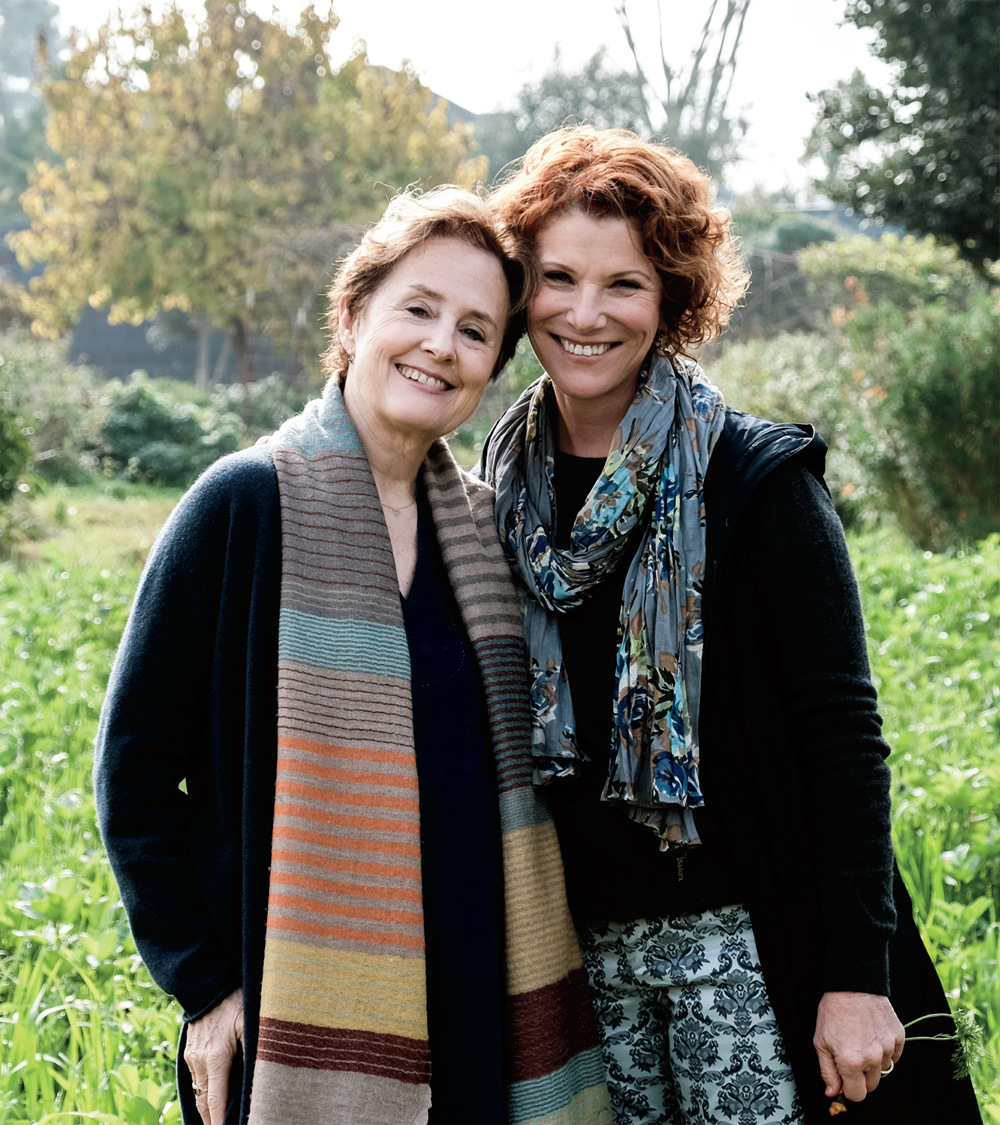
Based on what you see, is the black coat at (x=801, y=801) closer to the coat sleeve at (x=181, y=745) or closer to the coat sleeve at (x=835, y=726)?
the coat sleeve at (x=835, y=726)

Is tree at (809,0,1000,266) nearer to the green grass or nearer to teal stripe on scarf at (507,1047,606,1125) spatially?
the green grass

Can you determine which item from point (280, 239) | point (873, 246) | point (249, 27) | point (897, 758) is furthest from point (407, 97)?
point (897, 758)

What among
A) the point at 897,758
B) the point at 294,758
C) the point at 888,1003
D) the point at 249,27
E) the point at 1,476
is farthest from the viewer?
the point at 249,27

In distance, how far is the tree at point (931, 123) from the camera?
985cm

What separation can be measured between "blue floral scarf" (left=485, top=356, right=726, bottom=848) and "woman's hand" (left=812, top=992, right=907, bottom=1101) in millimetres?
359

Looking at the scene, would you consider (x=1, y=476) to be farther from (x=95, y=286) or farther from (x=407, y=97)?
(x=407, y=97)

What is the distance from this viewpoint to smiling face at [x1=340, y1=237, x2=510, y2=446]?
1.83 meters

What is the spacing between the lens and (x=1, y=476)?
955cm

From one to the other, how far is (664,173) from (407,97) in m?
18.3

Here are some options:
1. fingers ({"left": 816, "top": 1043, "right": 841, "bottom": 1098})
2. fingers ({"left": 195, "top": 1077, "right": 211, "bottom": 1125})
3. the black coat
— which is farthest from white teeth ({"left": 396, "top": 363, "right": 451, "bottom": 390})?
fingers ({"left": 816, "top": 1043, "right": 841, "bottom": 1098})

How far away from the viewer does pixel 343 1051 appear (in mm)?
1545

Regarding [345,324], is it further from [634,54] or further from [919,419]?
[634,54]

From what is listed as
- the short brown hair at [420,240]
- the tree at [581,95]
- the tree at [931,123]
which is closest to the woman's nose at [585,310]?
the short brown hair at [420,240]

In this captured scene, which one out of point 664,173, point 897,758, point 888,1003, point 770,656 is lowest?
point 897,758
